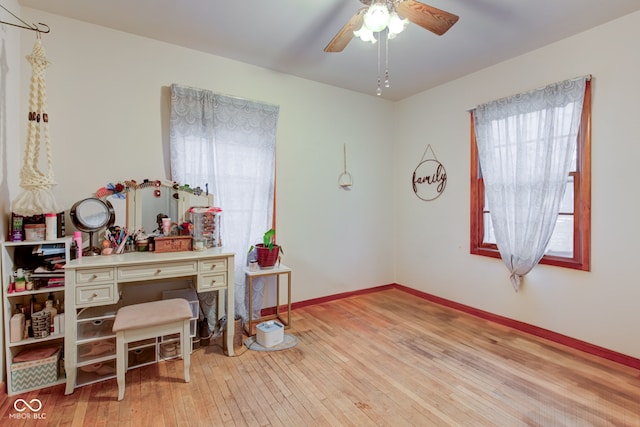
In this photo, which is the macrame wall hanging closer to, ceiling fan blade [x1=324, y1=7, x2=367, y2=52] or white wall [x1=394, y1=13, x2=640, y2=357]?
ceiling fan blade [x1=324, y1=7, x2=367, y2=52]

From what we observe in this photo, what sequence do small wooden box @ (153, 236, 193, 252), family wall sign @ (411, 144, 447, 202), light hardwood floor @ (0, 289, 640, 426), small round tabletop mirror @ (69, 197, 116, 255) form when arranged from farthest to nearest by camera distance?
family wall sign @ (411, 144, 447, 202)
small wooden box @ (153, 236, 193, 252)
small round tabletop mirror @ (69, 197, 116, 255)
light hardwood floor @ (0, 289, 640, 426)

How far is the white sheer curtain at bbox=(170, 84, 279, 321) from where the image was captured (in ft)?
8.76

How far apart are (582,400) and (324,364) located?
1657mm

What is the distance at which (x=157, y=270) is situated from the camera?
2160mm

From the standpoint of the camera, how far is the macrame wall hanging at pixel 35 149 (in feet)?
6.38

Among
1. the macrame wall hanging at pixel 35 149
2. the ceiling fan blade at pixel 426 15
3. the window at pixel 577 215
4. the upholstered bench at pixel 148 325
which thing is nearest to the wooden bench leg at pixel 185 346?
the upholstered bench at pixel 148 325

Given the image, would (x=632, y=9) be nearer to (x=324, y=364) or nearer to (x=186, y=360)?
(x=324, y=364)

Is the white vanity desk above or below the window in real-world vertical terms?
below

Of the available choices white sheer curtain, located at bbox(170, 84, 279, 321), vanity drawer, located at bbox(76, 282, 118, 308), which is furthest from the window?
vanity drawer, located at bbox(76, 282, 118, 308)

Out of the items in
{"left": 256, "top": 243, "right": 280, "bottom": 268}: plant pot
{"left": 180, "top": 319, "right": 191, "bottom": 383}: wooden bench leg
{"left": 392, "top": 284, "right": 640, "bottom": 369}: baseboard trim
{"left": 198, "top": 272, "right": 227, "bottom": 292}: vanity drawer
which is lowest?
{"left": 392, "top": 284, "right": 640, "bottom": 369}: baseboard trim

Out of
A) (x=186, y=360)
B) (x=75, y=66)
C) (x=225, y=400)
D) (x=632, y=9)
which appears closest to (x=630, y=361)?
(x=632, y=9)

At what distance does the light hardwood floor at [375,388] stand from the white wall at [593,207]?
1.04 ft

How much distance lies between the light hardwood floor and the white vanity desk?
0.71 feet

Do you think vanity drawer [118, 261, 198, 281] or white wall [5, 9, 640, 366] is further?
white wall [5, 9, 640, 366]
